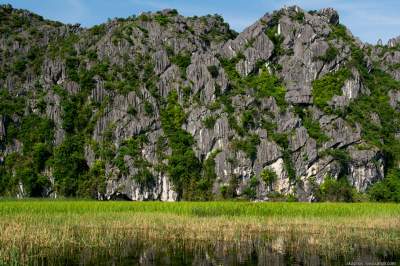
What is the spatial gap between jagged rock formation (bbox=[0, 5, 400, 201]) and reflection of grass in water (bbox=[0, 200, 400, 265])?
52.4 m

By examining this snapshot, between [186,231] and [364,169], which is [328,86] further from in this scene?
[186,231]

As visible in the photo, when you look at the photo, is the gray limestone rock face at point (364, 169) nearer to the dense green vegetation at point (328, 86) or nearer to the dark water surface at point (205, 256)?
the dense green vegetation at point (328, 86)

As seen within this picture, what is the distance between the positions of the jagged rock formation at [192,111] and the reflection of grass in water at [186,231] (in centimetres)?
5242

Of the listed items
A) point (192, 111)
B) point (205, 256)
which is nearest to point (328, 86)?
point (192, 111)

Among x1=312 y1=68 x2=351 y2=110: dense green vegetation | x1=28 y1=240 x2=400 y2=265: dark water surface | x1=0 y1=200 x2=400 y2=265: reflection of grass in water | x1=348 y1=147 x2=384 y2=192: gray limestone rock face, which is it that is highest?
x1=312 y1=68 x2=351 y2=110: dense green vegetation

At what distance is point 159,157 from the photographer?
3895 inches

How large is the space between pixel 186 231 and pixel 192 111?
76.3 m

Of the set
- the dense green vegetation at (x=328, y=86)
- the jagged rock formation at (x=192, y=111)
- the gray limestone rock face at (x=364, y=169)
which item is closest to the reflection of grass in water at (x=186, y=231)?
the jagged rock formation at (x=192, y=111)

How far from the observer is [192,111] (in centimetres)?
10494

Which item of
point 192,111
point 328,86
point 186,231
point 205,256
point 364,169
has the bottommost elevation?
point 205,256

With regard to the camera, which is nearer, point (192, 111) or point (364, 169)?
point (364, 169)

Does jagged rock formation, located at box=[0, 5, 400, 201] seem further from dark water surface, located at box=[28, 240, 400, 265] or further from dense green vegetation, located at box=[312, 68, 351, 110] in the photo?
dark water surface, located at box=[28, 240, 400, 265]

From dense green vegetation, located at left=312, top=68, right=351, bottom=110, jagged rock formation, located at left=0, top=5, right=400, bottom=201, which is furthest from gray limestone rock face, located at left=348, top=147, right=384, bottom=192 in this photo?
dense green vegetation, located at left=312, top=68, right=351, bottom=110

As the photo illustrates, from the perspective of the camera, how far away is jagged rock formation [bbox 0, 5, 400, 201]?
9669 centimetres
